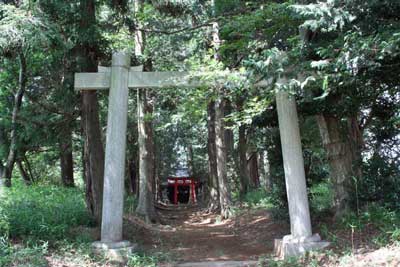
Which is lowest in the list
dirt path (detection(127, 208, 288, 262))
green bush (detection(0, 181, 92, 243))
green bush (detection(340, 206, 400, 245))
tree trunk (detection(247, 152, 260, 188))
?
dirt path (detection(127, 208, 288, 262))

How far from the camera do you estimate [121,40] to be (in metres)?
14.9

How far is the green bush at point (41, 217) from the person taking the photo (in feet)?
20.8

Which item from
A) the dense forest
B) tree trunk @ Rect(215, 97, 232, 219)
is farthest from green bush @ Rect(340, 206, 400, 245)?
tree trunk @ Rect(215, 97, 232, 219)

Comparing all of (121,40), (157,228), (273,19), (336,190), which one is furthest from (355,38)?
(121,40)

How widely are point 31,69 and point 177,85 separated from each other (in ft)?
20.5

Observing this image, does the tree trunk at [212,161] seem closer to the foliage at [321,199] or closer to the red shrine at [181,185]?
the foliage at [321,199]

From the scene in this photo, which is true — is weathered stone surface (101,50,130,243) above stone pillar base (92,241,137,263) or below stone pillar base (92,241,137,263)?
above

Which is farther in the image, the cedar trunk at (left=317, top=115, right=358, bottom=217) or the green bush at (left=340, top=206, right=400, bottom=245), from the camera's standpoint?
the cedar trunk at (left=317, top=115, right=358, bottom=217)

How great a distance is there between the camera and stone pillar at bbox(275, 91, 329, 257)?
6.43 m

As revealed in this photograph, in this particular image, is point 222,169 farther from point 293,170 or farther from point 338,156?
point 293,170

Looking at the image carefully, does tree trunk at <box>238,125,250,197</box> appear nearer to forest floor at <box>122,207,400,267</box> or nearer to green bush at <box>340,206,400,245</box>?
forest floor at <box>122,207,400,267</box>

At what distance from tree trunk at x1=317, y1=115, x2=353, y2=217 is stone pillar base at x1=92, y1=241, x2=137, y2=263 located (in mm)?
4037

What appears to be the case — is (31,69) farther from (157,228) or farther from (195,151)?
(195,151)

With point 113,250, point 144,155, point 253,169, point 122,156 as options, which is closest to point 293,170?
point 122,156
